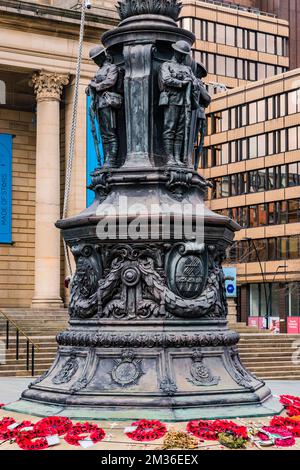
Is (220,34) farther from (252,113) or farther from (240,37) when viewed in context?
(252,113)

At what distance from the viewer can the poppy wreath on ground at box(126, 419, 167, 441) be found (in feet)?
26.1

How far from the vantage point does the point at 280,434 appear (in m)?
8.27

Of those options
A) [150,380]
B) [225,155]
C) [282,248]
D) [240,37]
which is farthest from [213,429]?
[240,37]

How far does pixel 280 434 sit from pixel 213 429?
0.61 meters

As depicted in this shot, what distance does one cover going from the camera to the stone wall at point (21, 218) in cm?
4244

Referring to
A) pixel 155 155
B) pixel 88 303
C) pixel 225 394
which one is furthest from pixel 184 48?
pixel 225 394

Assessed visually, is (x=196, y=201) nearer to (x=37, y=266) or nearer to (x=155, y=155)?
(x=155, y=155)

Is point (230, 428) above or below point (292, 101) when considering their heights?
below

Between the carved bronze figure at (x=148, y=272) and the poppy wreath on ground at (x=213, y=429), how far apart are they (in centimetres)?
41

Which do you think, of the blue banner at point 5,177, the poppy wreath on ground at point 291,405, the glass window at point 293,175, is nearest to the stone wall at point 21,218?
the blue banner at point 5,177

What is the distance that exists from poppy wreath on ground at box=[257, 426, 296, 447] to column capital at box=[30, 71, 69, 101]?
106 feet

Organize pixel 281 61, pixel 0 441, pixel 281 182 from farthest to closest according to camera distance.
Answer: pixel 281 61 < pixel 281 182 < pixel 0 441

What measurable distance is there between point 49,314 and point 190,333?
2834cm
